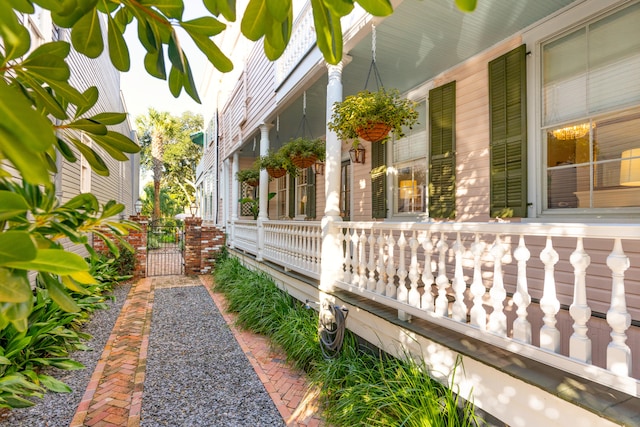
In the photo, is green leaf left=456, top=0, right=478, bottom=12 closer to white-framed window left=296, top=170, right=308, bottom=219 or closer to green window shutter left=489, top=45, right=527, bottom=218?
green window shutter left=489, top=45, right=527, bottom=218

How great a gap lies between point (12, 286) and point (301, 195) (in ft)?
27.7

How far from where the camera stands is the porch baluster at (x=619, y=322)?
5.38ft

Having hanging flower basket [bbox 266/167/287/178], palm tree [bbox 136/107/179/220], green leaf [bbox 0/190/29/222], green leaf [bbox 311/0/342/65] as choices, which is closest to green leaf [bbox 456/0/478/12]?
green leaf [bbox 311/0/342/65]

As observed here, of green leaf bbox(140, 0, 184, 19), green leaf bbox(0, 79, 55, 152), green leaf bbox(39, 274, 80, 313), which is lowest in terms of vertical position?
green leaf bbox(39, 274, 80, 313)

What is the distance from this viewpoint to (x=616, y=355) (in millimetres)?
1653

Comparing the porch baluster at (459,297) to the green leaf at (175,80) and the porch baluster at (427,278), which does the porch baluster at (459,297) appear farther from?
the green leaf at (175,80)

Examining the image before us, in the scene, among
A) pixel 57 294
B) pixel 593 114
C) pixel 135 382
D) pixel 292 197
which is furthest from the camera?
pixel 292 197

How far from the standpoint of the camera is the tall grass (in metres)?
2.28

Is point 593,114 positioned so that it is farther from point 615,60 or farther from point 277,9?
point 277,9

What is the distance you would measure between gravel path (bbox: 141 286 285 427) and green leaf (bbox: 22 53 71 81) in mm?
2870

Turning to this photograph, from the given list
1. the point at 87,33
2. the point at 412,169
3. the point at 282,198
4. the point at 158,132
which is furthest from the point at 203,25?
the point at 158,132

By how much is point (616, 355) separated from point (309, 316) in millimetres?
3249

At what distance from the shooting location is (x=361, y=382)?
2.83m

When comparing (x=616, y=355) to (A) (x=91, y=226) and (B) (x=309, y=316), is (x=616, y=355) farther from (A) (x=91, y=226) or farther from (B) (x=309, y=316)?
(B) (x=309, y=316)
